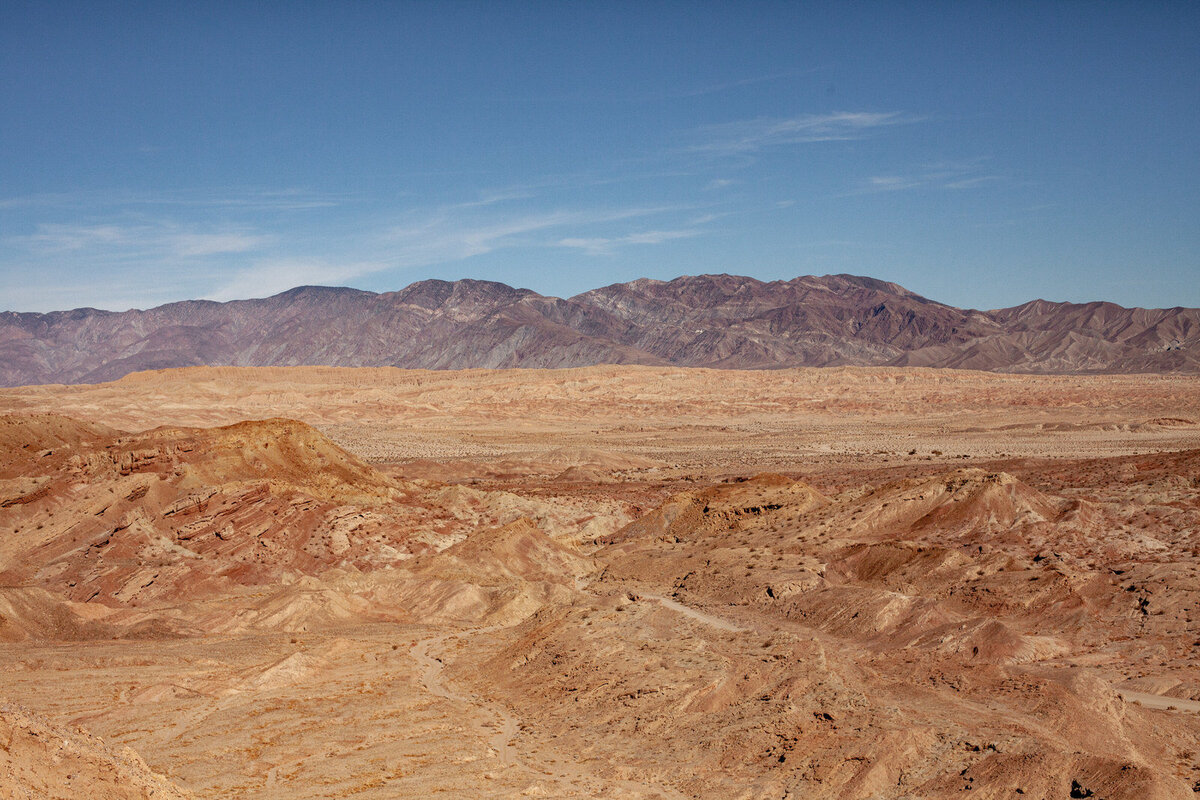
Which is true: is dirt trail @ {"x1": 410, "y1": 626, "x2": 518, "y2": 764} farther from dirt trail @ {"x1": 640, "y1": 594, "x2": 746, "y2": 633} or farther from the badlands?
dirt trail @ {"x1": 640, "y1": 594, "x2": 746, "y2": 633}

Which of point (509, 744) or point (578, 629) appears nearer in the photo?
point (509, 744)

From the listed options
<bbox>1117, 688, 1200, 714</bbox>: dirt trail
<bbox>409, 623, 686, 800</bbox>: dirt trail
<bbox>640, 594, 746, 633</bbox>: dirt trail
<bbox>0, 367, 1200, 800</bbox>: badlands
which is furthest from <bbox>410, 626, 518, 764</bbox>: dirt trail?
<bbox>1117, 688, 1200, 714</bbox>: dirt trail

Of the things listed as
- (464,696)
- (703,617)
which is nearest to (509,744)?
(464,696)

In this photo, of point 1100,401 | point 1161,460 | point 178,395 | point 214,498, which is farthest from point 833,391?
point 214,498

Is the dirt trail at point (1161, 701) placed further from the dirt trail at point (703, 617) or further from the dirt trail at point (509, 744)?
the dirt trail at point (509, 744)

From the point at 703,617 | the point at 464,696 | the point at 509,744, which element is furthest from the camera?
the point at 703,617

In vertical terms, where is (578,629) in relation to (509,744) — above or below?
above

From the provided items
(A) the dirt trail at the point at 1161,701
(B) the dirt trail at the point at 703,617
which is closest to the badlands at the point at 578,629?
(A) the dirt trail at the point at 1161,701

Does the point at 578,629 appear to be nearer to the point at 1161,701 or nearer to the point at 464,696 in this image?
the point at 464,696

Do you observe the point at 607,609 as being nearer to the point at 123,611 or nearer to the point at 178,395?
the point at 123,611

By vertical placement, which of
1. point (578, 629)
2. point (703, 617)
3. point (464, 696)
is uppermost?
point (578, 629)
